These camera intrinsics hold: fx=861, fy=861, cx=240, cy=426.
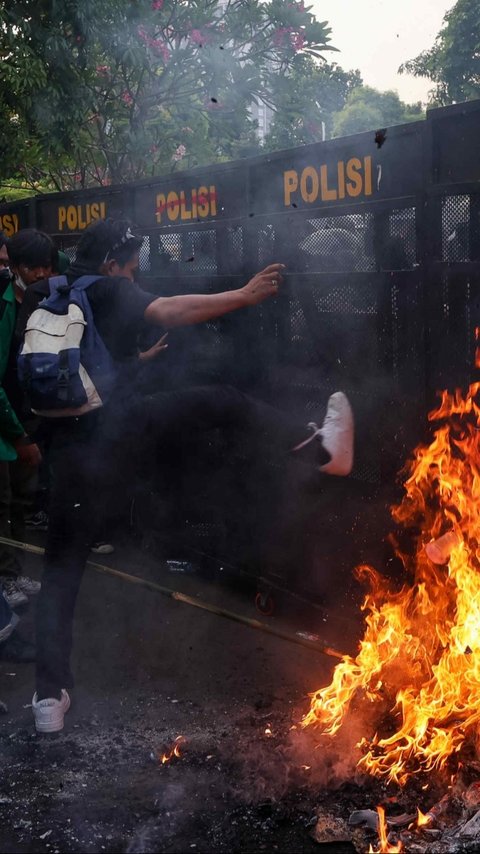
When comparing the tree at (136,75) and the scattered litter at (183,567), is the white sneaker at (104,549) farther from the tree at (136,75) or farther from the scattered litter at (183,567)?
the tree at (136,75)

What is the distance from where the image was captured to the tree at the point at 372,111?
3081 centimetres

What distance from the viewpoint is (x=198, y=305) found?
395 cm

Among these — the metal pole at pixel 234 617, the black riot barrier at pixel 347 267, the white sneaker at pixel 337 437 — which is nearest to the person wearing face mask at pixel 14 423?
the metal pole at pixel 234 617

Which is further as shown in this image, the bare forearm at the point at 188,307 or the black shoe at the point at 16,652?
the black shoe at the point at 16,652

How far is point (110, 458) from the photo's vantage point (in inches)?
162

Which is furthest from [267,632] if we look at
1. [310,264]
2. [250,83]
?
[250,83]

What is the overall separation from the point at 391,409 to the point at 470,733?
1.60 metres

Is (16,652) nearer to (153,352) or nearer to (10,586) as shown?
(10,586)

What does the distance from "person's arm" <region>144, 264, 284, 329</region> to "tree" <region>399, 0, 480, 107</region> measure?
1726 centimetres

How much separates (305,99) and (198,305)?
762 centimetres

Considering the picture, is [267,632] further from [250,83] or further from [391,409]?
[250,83]

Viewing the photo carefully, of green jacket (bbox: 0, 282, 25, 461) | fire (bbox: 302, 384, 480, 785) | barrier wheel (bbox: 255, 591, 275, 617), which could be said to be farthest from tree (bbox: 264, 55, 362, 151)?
fire (bbox: 302, 384, 480, 785)

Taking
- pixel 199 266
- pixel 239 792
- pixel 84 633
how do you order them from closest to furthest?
pixel 239 792, pixel 84 633, pixel 199 266

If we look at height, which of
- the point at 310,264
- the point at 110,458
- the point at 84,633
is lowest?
the point at 84,633
